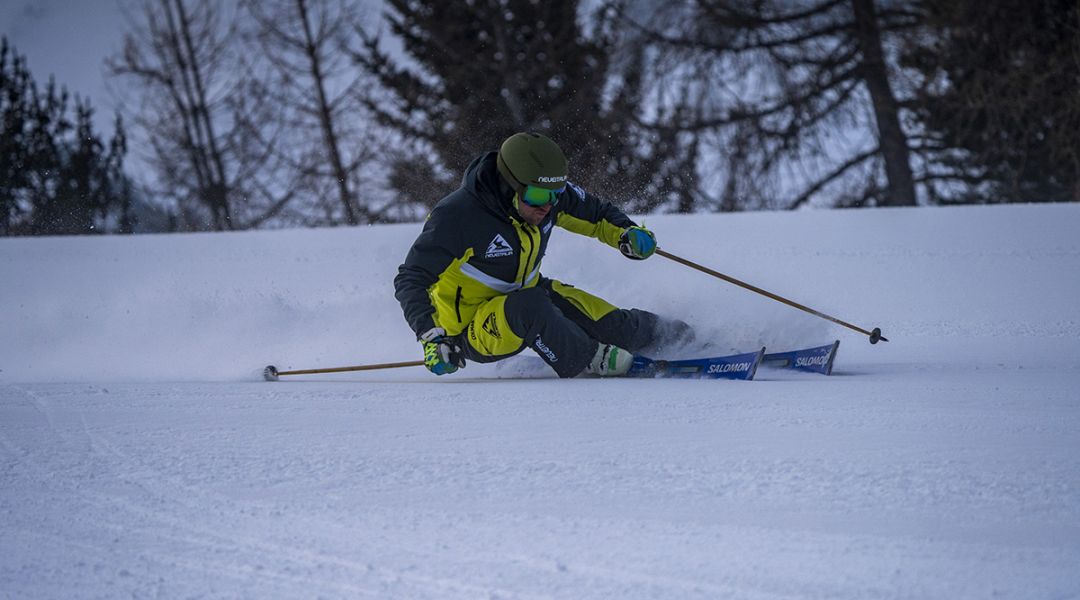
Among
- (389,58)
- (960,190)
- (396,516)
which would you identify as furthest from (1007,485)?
(389,58)

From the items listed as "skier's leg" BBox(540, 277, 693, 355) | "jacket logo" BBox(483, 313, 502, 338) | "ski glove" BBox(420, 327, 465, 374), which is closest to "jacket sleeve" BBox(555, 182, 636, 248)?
"skier's leg" BBox(540, 277, 693, 355)

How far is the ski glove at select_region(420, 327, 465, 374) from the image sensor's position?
4.30 metres

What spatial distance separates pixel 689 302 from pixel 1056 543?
3.72 metres

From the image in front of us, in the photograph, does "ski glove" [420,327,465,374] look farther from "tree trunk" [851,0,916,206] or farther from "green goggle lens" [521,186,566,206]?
"tree trunk" [851,0,916,206]

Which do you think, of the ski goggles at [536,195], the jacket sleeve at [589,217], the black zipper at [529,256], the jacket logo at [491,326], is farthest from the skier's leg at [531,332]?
the jacket sleeve at [589,217]

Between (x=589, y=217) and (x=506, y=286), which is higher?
(x=589, y=217)

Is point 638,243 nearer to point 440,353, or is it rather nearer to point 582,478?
point 440,353

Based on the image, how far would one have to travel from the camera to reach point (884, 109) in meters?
14.8

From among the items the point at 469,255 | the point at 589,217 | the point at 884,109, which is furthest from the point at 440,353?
the point at 884,109

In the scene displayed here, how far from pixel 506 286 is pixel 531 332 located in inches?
16.0

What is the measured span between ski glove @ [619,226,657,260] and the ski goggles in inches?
27.4

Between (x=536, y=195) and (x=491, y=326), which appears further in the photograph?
(x=491, y=326)

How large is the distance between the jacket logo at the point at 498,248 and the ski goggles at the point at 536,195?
10.1 inches

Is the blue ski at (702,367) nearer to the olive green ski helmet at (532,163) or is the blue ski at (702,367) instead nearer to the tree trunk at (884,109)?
the olive green ski helmet at (532,163)
